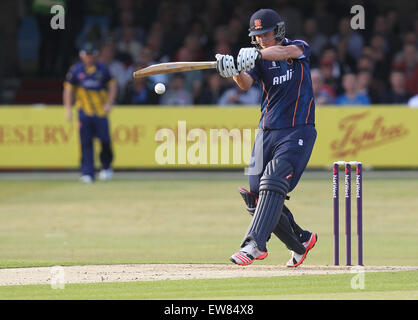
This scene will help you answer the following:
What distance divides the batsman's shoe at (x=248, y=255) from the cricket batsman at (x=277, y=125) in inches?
2.1

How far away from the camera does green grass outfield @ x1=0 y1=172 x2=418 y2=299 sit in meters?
7.79

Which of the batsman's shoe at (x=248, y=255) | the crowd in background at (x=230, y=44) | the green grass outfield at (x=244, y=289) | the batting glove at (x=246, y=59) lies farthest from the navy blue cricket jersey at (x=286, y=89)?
the crowd in background at (x=230, y=44)

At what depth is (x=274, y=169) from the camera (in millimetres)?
8211

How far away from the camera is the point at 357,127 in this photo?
59.8ft

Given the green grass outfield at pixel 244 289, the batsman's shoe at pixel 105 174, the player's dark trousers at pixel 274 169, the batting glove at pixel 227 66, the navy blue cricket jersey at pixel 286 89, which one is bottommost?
the batsman's shoe at pixel 105 174

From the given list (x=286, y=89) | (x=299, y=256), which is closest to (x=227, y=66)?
(x=286, y=89)

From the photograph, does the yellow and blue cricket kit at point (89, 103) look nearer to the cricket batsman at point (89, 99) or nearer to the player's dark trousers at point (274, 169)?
the cricket batsman at point (89, 99)

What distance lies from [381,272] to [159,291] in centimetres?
196

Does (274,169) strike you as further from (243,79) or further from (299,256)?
(299,256)

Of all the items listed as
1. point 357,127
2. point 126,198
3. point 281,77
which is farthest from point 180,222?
point 357,127

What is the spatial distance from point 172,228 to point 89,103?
5.56 meters

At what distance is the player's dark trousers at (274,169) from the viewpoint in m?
8.13

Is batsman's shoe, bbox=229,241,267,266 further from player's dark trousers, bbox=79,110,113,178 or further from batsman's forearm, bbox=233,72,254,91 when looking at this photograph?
player's dark trousers, bbox=79,110,113,178

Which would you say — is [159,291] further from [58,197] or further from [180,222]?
[58,197]
